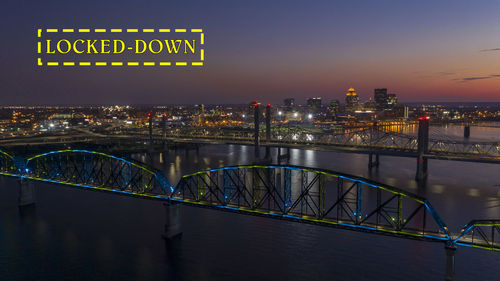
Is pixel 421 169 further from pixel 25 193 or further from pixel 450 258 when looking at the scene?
pixel 25 193

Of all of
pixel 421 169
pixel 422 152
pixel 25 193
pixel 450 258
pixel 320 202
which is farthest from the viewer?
pixel 422 152

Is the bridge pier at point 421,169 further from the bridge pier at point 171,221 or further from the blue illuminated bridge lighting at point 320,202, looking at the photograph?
the bridge pier at point 171,221

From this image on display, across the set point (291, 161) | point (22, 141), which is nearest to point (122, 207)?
point (291, 161)

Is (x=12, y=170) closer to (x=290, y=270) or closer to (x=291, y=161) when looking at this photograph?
(x=290, y=270)

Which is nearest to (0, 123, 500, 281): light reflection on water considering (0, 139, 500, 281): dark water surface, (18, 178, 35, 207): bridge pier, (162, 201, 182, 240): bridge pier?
(0, 139, 500, 281): dark water surface

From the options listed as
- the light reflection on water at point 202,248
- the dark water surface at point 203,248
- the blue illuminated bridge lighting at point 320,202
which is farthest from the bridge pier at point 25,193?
the light reflection on water at point 202,248

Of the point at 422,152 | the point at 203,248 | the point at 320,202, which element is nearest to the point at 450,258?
the point at 320,202
